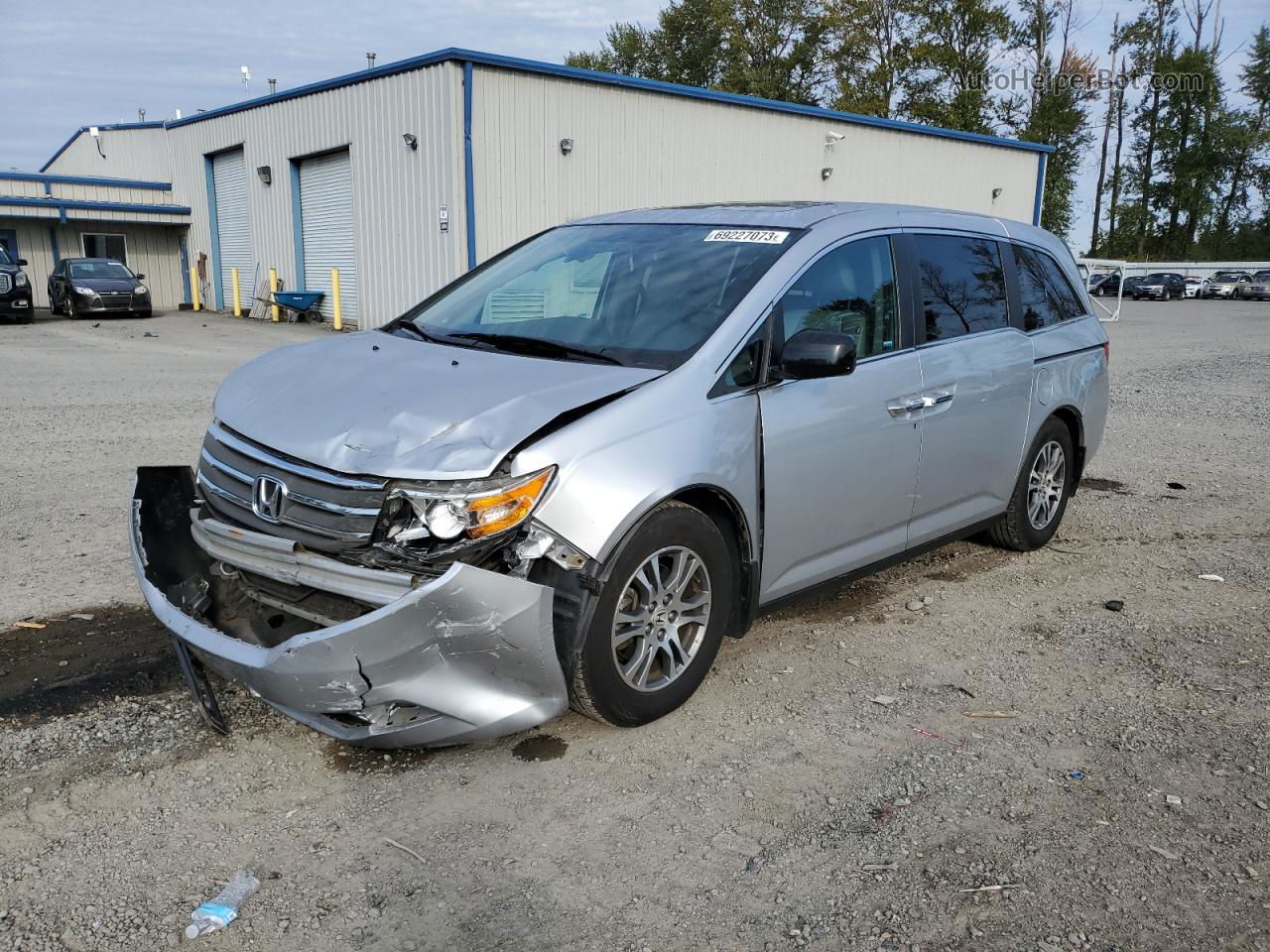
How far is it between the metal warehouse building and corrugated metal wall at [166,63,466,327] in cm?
4

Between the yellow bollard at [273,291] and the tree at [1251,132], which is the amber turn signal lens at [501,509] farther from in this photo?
the tree at [1251,132]

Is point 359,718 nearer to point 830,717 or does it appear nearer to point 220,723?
point 220,723

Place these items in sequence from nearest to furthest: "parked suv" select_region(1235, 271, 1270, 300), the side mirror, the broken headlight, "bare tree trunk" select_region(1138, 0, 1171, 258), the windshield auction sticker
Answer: the broken headlight, the side mirror, the windshield auction sticker, "parked suv" select_region(1235, 271, 1270, 300), "bare tree trunk" select_region(1138, 0, 1171, 258)

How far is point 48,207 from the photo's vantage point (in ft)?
91.7

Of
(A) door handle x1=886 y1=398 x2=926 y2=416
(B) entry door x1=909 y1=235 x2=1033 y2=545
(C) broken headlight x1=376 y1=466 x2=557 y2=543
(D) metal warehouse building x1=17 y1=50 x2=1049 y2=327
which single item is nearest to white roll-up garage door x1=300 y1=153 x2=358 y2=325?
(D) metal warehouse building x1=17 y1=50 x2=1049 y2=327

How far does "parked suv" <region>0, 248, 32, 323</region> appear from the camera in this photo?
2150 cm

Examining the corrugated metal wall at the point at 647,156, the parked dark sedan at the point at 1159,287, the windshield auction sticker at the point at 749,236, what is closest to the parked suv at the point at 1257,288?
the parked dark sedan at the point at 1159,287

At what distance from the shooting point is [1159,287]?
46.8 metres

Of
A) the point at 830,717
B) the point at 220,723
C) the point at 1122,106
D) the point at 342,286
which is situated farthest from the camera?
the point at 1122,106

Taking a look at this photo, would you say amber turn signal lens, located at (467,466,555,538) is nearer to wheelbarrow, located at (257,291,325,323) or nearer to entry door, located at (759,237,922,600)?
entry door, located at (759,237,922,600)

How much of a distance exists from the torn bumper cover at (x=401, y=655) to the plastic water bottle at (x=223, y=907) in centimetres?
49

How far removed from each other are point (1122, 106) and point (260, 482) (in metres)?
73.5

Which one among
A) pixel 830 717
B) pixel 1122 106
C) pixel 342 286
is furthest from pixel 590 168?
pixel 1122 106

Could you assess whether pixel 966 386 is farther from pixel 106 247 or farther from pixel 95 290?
pixel 106 247
